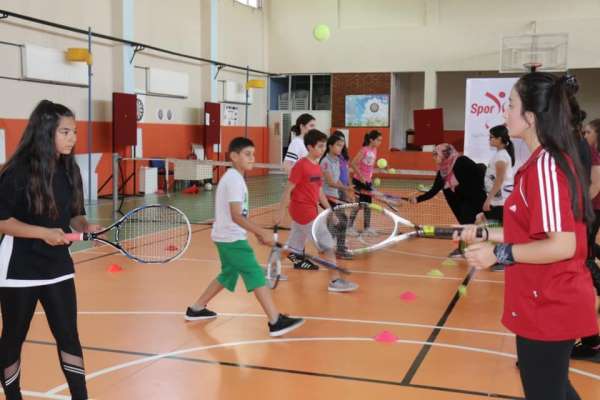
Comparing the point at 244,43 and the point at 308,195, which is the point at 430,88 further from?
the point at 308,195

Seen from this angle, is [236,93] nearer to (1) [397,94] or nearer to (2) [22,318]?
(1) [397,94]

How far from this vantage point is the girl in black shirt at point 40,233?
Result: 3.18 meters

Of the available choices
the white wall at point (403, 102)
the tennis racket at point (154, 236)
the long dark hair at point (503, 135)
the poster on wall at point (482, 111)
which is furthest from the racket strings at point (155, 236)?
the white wall at point (403, 102)

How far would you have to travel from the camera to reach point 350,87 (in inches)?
971

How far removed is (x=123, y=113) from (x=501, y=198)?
11.2m

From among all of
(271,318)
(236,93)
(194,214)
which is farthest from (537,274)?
(236,93)

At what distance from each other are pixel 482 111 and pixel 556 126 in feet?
39.2

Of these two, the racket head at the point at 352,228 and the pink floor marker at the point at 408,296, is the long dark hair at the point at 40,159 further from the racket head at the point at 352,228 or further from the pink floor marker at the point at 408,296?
the pink floor marker at the point at 408,296

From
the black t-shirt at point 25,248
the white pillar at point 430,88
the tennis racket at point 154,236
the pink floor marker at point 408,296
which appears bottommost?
the pink floor marker at point 408,296

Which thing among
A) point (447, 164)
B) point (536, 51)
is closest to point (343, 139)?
point (447, 164)

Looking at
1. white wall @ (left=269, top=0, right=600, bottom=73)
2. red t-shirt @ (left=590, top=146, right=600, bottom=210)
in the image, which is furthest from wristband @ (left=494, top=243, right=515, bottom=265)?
white wall @ (left=269, top=0, right=600, bottom=73)

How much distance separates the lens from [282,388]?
4188 mm

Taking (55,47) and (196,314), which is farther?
(55,47)

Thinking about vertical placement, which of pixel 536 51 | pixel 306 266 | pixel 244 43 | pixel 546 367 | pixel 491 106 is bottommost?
pixel 306 266
